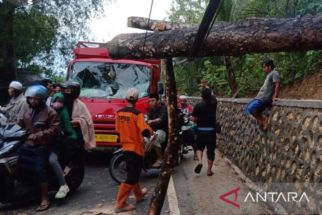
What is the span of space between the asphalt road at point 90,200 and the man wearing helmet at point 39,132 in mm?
281

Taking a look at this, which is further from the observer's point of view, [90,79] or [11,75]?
[11,75]

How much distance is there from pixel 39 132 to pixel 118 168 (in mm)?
1865

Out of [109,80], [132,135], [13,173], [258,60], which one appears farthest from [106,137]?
[258,60]

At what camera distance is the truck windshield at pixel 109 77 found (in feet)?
31.2

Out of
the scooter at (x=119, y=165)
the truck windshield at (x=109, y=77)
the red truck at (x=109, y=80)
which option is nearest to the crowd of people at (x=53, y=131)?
the scooter at (x=119, y=165)

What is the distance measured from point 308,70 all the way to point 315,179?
453 inches

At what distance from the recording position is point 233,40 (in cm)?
369

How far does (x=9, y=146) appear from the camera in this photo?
582 cm

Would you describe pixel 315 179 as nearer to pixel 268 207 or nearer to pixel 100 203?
pixel 268 207

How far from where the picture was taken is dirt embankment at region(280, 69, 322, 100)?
13691 mm

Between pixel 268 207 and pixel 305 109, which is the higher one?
pixel 305 109

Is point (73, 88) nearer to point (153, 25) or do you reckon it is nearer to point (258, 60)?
point (153, 25)

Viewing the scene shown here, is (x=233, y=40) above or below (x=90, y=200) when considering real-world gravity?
above

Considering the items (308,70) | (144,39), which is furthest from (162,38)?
(308,70)
